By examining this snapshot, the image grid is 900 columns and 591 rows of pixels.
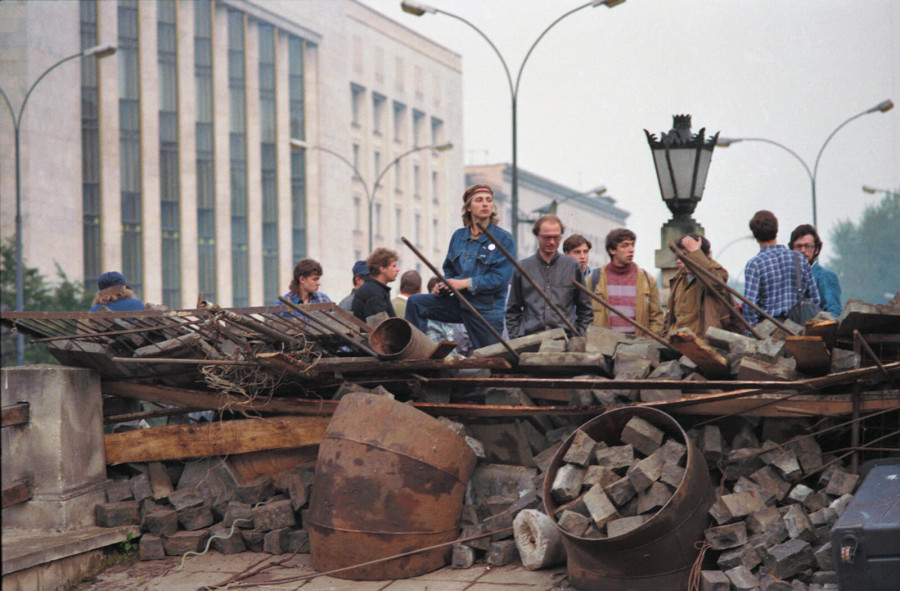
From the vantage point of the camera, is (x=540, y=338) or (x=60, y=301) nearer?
(x=540, y=338)

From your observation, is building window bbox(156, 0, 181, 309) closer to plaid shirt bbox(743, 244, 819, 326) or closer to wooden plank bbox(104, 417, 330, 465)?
wooden plank bbox(104, 417, 330, 465)

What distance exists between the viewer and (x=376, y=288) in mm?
8656

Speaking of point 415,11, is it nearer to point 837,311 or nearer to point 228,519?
point 837,311

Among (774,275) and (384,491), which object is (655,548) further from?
(774,275)

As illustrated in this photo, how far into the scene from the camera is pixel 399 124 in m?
69.5

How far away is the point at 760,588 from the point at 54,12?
150ft

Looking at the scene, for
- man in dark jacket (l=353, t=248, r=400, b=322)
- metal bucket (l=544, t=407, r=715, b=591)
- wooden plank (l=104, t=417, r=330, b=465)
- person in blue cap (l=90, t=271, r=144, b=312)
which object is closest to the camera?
metal bucket (l=544, t=407, r=715, b=591)

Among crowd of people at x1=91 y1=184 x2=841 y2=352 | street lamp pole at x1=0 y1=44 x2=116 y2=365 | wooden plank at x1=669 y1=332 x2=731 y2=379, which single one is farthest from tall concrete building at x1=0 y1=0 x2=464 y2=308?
wooden plank at x1=669 y1=332 x2=731 y2=379

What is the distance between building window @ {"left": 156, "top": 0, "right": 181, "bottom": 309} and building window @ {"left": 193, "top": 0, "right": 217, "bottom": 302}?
1318mm

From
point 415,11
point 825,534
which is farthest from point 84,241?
point 825,534

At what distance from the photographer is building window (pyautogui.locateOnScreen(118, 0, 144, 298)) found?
167ft

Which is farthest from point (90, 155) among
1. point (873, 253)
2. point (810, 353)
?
point (873, 253)

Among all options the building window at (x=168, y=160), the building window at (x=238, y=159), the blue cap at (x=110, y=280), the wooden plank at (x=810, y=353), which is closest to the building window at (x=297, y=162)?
the building window at (x=238, y=159)

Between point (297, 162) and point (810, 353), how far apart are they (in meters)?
55.2
